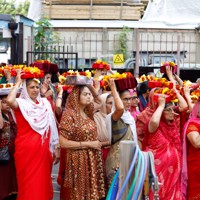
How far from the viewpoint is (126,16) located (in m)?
20.0

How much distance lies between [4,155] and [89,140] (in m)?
1.24

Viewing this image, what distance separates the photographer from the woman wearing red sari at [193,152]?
6.78m

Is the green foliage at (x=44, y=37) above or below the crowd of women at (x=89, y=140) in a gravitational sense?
above

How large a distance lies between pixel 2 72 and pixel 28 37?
644cm

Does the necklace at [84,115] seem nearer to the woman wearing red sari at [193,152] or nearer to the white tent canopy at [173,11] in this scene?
the woman wearing red sari at [193,152]

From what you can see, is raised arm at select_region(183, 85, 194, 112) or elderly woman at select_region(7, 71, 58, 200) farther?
raised arm at select_region(183, 85, 194, 112)

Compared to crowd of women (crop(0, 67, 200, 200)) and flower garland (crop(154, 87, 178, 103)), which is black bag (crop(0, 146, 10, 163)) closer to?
crowd of women (crop(0, 67, 200, 200))

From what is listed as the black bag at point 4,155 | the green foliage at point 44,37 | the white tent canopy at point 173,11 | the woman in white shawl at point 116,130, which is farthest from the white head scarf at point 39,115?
the white tent canopy at point 173,11

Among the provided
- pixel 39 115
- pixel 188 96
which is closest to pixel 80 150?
pixel 39 115

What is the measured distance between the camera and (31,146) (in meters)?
7.46

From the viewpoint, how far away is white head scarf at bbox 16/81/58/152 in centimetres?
742

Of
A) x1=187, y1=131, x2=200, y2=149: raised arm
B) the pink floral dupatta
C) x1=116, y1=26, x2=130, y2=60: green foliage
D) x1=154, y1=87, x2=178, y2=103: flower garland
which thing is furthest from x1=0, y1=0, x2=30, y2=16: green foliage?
x1=187, y1=131, x2=200, y2=149: raised arm

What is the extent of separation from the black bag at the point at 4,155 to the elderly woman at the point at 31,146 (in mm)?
282

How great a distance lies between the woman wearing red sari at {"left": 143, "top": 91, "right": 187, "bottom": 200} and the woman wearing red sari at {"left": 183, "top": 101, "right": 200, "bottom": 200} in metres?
0.15
